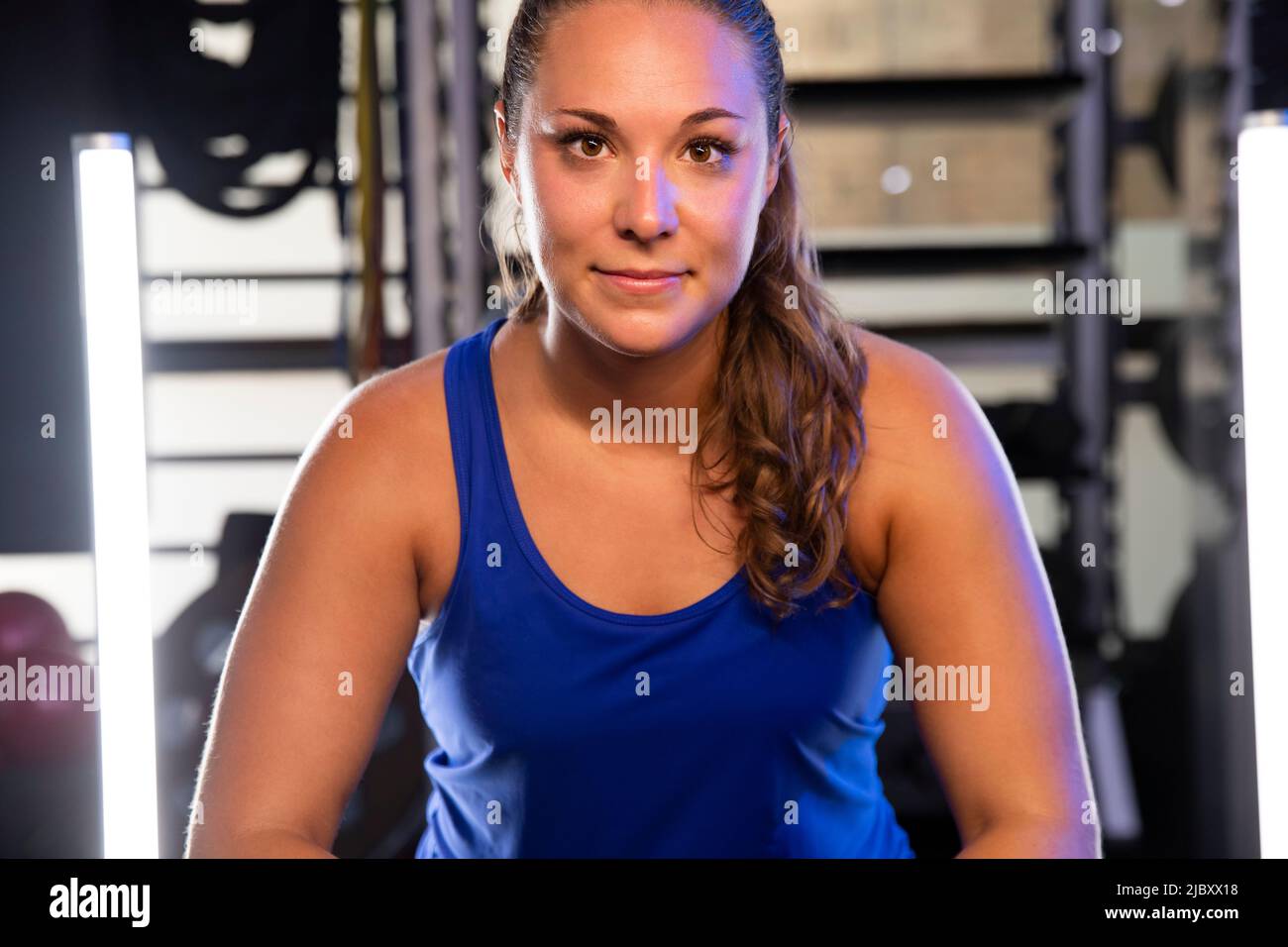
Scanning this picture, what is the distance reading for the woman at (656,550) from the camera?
698 millimetres

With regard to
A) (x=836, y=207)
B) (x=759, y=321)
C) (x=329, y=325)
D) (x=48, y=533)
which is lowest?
(x=48, y=533)

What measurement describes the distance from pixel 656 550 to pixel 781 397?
Answer: 0.13 m

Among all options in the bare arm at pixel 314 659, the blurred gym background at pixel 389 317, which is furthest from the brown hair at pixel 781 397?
the blurred gym background at pixel 389 317

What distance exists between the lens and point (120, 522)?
81 centimetres

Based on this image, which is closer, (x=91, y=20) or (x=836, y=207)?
(x=91, y=20)

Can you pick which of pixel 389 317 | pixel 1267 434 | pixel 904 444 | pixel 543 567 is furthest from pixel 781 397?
pixel 389 317

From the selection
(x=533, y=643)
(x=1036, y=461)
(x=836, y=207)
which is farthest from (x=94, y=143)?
(x=836, y=207)

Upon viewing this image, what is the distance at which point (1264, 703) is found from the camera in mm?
799

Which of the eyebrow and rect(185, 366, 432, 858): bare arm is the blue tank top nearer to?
rect(185, 366, 432, 858): bare arm

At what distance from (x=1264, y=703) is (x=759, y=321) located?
0.43 metres

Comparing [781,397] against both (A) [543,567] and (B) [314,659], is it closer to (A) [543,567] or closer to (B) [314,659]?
(A) [543,567]

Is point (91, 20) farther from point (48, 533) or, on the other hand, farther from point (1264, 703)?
point (1264, 703)

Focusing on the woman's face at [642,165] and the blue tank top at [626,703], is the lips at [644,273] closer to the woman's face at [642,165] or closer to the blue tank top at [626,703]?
the woman's face at [642,165]

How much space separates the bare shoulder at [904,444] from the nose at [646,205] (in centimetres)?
19
